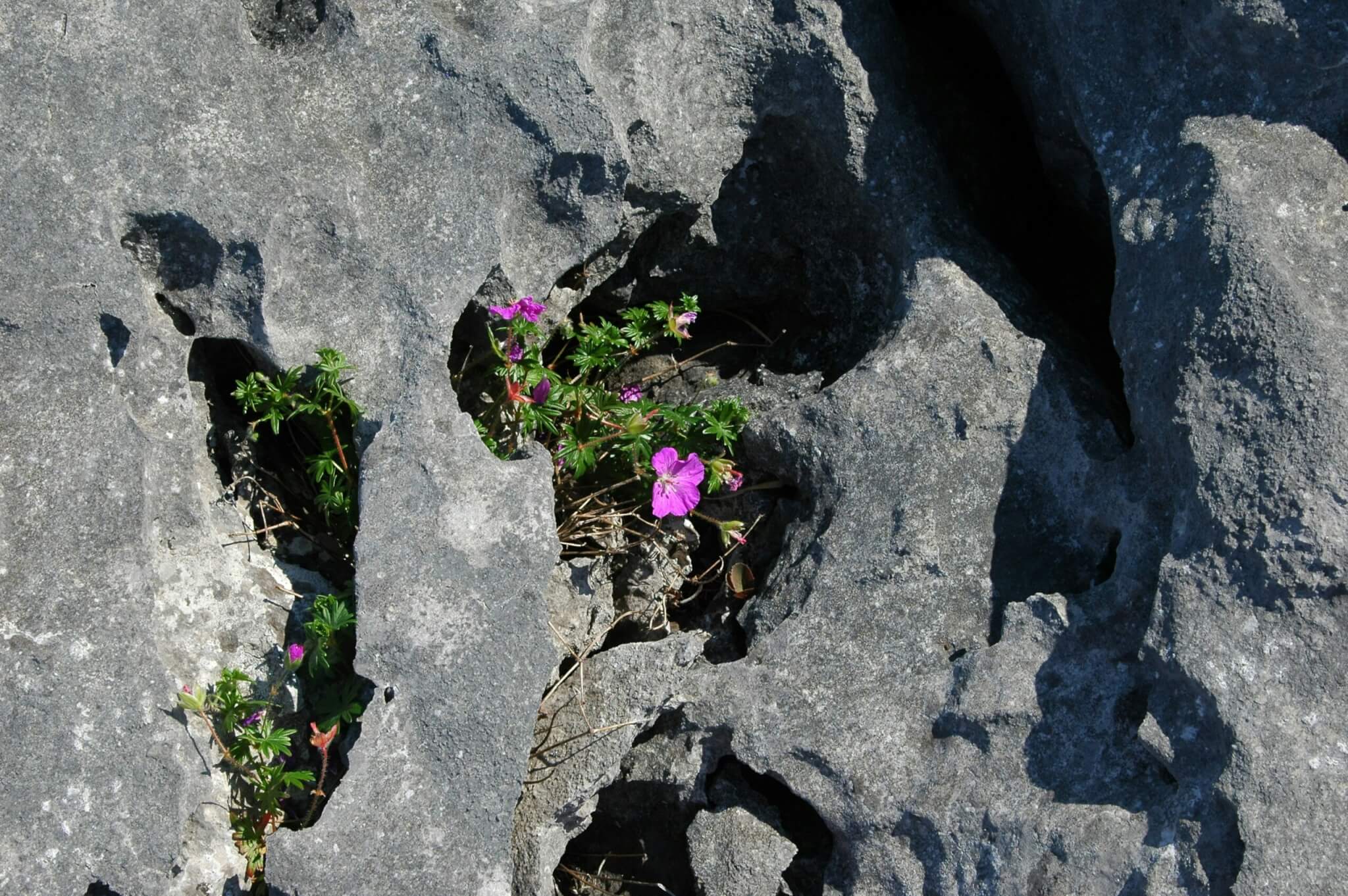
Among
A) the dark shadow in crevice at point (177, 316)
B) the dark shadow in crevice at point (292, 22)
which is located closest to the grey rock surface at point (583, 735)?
the dark shadow in crevice at point (177, 316)

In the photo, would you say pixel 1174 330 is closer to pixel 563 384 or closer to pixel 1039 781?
pixel 1039 781

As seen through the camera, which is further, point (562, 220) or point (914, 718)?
point (562, 220)

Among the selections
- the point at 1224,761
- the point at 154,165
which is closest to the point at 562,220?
the point at 154,165

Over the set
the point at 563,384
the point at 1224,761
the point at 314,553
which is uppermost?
the point at 1224,761

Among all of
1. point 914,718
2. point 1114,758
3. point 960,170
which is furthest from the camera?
point 960,170

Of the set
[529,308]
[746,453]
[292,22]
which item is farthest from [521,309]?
[292,22]

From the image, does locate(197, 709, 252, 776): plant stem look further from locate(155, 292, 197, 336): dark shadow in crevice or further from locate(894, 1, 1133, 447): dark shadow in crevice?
locate(894, 1, 1133, 447): dark shadow in crevice

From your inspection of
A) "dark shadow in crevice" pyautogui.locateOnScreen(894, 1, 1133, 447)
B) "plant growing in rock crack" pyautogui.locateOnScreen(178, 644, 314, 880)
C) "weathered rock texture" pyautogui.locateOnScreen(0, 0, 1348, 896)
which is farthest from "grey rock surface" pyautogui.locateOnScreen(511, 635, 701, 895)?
"dark shadow in crevice" pyautogui.locateOnScreen(894, 1, 1133, 447)

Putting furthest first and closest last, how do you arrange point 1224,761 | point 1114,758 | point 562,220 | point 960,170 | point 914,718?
point 960,170
point 562,220
point 914,718
point 1114,758
point 1224,761
